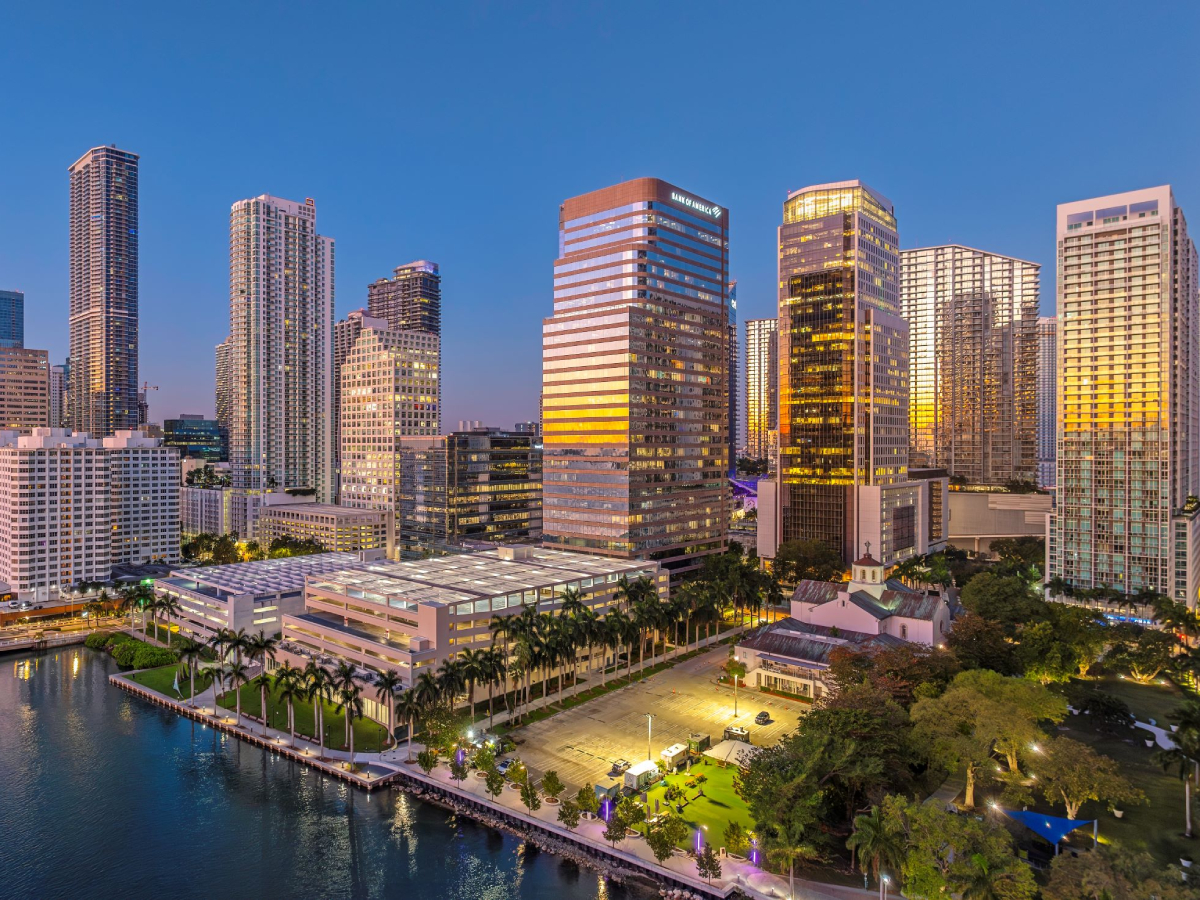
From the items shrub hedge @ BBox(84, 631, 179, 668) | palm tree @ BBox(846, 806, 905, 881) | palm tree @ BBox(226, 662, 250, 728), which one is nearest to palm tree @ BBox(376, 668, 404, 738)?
palm tree @ BBox(226, 662, 250, 728)

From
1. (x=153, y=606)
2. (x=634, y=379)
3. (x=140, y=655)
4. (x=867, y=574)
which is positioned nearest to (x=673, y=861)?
(x=867, y=574)

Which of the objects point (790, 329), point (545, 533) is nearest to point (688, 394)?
point (790, 329)

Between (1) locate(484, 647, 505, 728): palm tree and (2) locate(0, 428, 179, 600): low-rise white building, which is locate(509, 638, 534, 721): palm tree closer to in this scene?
(1) locate(484, 647, 505, 728): palm tree

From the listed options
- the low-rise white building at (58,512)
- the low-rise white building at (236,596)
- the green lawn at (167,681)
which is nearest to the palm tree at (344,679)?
the green lawn at (167,681)

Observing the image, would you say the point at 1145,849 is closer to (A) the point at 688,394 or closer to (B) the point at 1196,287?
(A) the point at 688,394

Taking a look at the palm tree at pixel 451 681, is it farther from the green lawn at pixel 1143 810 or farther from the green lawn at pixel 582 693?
the green lawn at pixel 1143 810
